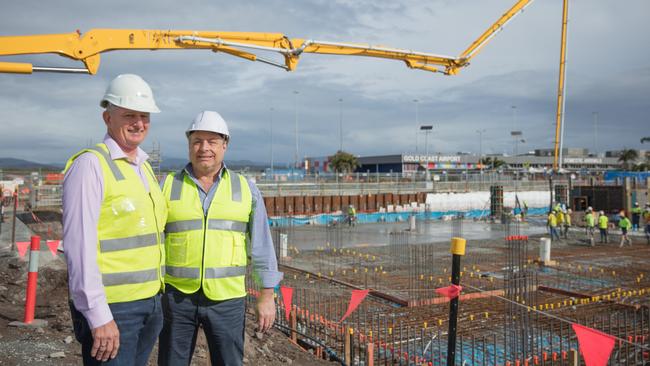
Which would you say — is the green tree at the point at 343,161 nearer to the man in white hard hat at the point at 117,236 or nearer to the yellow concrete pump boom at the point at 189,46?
the yellow concrete pump boom at the point at 189,46

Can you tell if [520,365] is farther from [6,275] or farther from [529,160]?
[529,160]

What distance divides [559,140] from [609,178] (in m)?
13.1

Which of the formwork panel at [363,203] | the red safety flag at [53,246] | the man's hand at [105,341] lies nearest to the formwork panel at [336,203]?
the formwork panel at [363,203]

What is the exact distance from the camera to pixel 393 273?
1355cm

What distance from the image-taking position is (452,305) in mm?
3627

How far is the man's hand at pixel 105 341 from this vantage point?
6.75 feet

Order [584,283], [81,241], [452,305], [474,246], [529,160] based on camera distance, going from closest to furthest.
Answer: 1. [81,241]
2. [452,305]
3. [584,283]
4. [474,246]
5. [529,160]

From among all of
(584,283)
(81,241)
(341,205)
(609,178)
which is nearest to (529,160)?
(609,178)

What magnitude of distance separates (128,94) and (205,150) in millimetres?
597

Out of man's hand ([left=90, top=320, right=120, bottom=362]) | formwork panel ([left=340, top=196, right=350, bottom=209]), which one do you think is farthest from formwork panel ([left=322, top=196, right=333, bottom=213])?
man's hand ([left=90, top=320, right=120, bottom=362])

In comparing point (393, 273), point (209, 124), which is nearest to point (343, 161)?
point (393, 273)

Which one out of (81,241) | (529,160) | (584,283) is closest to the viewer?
(81,241)

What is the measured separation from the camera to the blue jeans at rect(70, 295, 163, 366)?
2.17 metres

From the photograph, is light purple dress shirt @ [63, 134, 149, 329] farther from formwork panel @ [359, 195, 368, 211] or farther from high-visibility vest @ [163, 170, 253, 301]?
formwork panel @ [359, 195, 368, 211]
